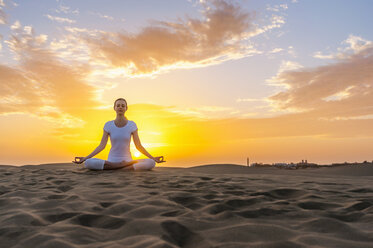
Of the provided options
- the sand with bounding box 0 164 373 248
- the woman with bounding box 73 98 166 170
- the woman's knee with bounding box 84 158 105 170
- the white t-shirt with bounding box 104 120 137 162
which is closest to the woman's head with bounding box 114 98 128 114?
the woman with bounding box 73 98 166 170

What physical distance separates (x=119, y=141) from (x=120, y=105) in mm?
924

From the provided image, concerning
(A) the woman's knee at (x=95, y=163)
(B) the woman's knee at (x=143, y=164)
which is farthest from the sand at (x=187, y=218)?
(B) the woman's knee at (x=143, y=164)

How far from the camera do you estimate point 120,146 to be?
7.68 meters

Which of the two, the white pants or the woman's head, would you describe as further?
the woman's head

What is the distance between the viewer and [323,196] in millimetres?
3875

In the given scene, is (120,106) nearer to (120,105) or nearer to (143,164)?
(120,105)

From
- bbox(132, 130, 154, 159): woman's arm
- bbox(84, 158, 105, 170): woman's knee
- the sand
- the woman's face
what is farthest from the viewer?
bbox(132, 130, 154, 159): woman's arm

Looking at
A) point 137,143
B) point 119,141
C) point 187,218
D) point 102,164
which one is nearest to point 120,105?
point 119,141

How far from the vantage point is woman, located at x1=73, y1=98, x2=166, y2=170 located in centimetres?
746

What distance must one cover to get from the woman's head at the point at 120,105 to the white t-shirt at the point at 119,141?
1.31 ft

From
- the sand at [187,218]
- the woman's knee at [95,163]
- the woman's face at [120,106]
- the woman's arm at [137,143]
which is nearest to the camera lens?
the sand at [187,218]

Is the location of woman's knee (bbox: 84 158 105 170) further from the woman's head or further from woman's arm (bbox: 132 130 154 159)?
the woman's head

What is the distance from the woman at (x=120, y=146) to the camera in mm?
7461

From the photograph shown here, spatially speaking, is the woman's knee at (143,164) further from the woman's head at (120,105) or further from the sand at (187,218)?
the sand at (187,218)
